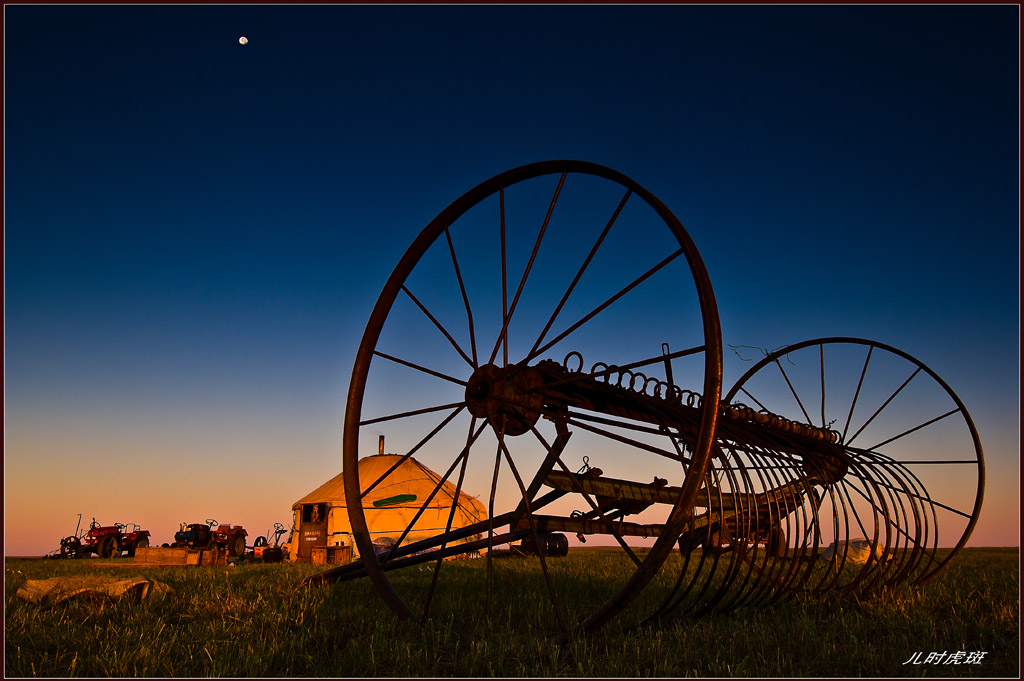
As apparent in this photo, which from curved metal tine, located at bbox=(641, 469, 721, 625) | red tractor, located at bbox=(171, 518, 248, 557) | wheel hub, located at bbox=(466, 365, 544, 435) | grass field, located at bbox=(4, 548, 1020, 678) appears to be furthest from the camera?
red tractor, located at bbox=(171, 518, 248, 557)

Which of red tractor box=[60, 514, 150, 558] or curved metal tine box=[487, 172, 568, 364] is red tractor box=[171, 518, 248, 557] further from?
curved metal tine box=[487, 172, 568, 364]

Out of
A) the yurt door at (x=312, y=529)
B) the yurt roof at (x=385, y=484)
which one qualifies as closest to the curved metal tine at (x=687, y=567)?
the yurt roof at (x=385, y=484)

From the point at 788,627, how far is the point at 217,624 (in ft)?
13.8

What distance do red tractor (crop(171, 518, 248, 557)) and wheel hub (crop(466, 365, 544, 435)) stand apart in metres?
16.2

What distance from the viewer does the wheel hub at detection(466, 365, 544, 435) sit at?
5344mm

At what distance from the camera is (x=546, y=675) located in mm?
3539

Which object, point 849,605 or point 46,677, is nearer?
point 46,677

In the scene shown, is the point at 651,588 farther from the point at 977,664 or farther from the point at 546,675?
the point at 546,675

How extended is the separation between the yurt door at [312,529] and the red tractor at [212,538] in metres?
2.25

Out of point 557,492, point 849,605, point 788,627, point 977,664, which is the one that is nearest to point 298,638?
point 557,492

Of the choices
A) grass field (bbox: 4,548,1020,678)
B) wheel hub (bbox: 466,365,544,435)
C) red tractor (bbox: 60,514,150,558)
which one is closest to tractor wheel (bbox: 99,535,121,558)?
red tractor (bbox: 60,514,150,558)

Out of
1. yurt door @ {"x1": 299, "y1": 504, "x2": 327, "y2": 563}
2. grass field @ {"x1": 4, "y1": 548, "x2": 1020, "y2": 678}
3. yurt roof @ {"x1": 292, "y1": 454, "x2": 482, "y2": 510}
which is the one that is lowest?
yurt door @ {"x1": 299, "y1": 504, "x2": 327, "y2": 563}

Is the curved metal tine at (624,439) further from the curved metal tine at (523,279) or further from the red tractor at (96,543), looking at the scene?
the red tractor at (96,543)

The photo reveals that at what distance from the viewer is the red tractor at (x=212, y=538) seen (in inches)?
744
